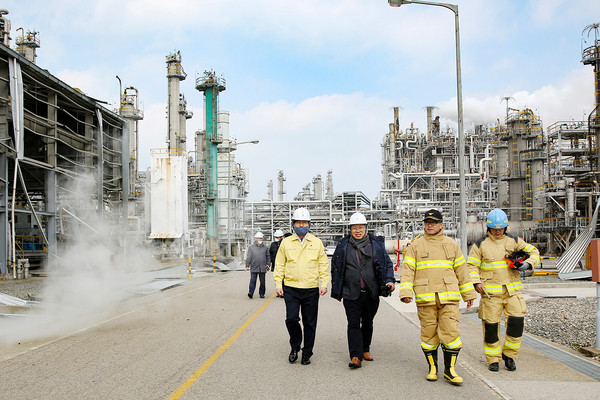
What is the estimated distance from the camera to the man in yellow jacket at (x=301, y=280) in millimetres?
6367

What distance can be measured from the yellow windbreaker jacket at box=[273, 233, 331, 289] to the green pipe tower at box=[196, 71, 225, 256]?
38306 mm

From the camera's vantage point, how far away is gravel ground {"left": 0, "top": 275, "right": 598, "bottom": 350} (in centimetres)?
840

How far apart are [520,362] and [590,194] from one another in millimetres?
32415

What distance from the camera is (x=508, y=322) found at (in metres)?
6.08

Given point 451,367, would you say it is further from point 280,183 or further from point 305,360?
point 280,183

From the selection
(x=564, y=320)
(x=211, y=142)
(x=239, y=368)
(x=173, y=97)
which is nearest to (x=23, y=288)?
(x=239, y=368)

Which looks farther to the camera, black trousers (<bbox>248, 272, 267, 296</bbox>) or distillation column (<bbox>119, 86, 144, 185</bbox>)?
distillation column (<bbox>119, 86, 144, 185</bbox>)

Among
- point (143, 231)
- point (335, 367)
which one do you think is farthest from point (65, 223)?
point (335, 367)

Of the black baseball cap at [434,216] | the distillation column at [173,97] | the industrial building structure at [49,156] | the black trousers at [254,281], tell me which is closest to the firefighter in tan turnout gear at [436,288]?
the black baseball cap at [434,216]

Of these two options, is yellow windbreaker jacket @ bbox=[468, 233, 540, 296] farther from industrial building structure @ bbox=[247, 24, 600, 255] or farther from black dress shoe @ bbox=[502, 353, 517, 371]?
industrial building structure @ bbox=[247, 24, 600, 255]

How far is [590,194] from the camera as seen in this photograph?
34.1 metres

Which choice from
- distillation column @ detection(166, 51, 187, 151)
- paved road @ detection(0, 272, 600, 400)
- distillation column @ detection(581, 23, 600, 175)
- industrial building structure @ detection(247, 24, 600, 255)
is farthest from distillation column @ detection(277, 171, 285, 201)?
paved road @ detection(0, 272, 600, 400)

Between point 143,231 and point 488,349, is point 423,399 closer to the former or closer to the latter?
point 488,349

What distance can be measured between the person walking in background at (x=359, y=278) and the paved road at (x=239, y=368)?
464 millimetres
